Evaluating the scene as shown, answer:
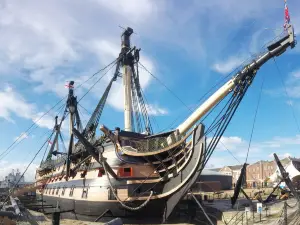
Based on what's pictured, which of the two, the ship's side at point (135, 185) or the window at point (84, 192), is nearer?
the ship's side at point (135, 185)

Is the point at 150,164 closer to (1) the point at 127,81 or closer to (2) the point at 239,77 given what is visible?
(2) the point at 239,77

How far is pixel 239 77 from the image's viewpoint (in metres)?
17.8

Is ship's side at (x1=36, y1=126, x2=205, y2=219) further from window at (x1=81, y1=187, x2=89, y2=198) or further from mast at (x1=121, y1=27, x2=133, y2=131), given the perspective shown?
mast at (x1=121, y1=27, x2=133, y2=131)

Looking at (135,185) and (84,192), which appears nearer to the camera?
(135,185)

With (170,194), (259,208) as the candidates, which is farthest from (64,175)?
(259,208)

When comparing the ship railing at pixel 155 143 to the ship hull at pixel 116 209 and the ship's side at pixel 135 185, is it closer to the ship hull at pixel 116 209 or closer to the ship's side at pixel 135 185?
the ship's side at pixel 135 185

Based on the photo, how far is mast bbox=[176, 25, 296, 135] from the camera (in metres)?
16.5

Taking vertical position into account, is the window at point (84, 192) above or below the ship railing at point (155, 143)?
below

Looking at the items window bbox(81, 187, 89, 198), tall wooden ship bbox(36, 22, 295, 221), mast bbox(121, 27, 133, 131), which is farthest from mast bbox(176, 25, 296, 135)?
mast bbox(121, 27, 133, 131)

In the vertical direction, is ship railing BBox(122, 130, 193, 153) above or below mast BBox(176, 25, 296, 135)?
below

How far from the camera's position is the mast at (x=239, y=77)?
54.3ft

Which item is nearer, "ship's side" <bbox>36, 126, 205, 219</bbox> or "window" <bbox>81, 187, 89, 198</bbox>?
"ship's side" <bbox>36, 126, 205, 219</bbox>

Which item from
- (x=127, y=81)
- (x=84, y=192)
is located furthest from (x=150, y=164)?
(x=127, y=81)

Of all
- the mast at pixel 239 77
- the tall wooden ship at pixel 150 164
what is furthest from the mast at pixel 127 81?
the mast at pixel 239 77
